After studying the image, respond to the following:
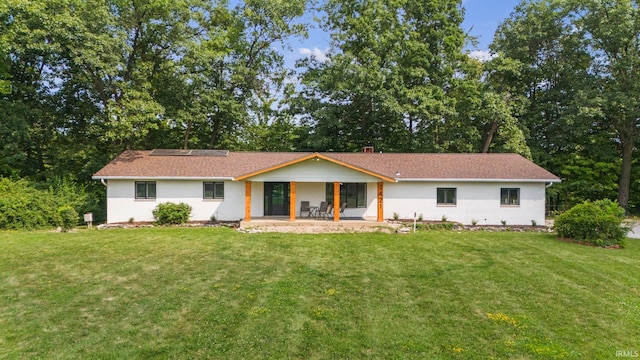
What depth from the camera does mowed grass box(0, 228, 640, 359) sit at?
5.27m

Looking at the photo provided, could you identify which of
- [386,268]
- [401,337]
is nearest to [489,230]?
[386,268]

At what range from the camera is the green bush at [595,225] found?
1266 centimetres

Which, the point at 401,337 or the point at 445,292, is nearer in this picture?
the point at 401,337

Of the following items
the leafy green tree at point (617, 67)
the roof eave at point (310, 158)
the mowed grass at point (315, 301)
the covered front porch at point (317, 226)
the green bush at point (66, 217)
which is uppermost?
the leafy green tree at point (617, 67)

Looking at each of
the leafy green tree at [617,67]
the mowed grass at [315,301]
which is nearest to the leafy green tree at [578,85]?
Answer: the leafy green tree at [617,67]

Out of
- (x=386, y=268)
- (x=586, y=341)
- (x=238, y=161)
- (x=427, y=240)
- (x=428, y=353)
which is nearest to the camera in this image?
(x=428, y=353)

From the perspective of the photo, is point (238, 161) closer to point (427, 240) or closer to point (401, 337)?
point (427, 240)

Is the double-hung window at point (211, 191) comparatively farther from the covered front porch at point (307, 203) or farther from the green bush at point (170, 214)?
the covered front porch at point (307, 203)

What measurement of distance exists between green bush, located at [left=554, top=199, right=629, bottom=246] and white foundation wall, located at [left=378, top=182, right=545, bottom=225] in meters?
3.31

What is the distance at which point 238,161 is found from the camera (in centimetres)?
1914

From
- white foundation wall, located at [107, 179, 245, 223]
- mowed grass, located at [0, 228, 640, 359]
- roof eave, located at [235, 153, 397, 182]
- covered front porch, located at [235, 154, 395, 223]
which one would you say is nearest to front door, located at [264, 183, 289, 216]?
covered front porch, located at [235, 154, 395, 223]

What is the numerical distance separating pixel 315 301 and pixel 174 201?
1244cm

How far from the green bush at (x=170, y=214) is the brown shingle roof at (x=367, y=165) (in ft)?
4.86

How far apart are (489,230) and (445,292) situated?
10506 mm
